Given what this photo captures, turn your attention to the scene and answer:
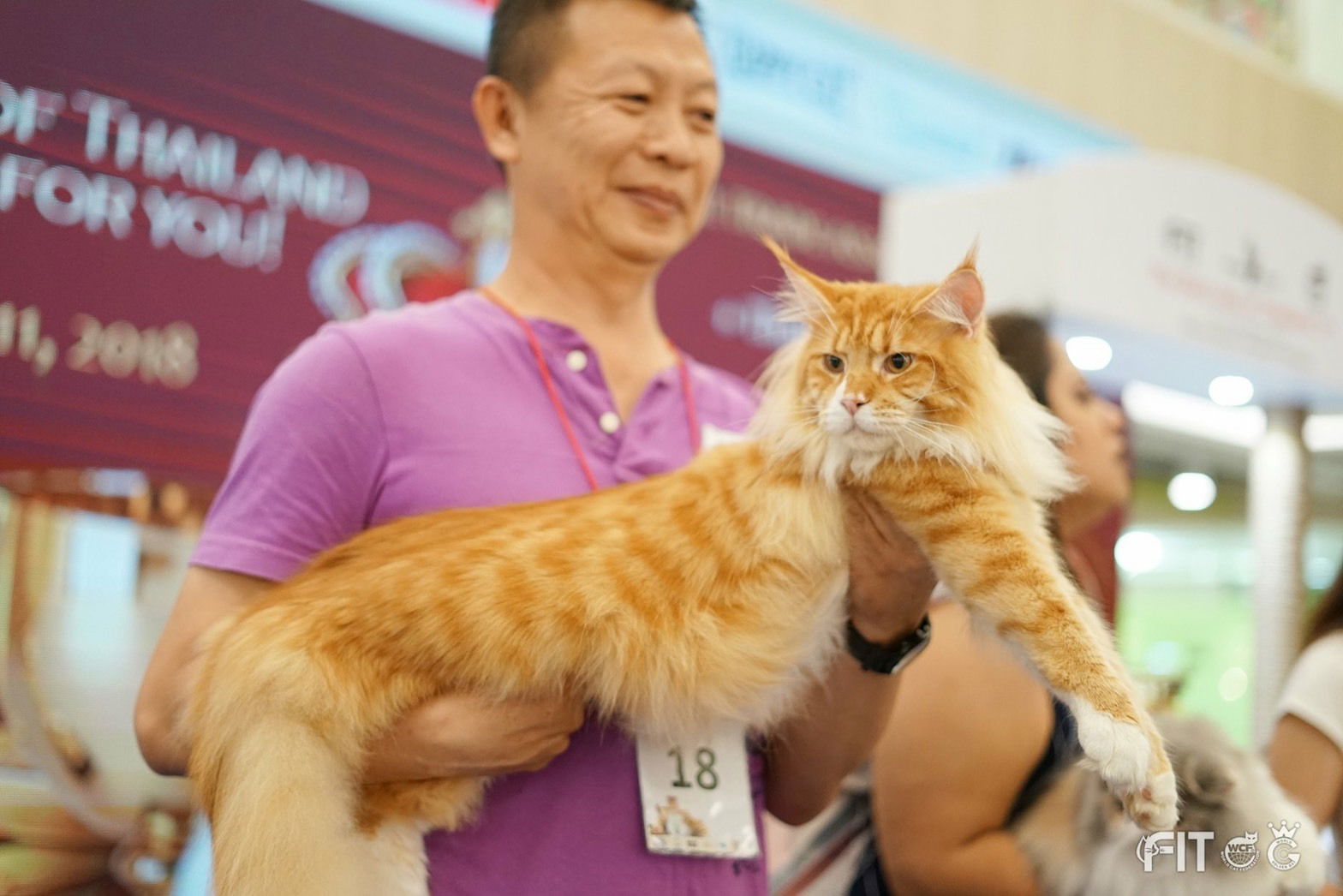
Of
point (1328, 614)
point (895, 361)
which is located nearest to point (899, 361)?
point (895, 361)

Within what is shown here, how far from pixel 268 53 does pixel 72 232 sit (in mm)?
559

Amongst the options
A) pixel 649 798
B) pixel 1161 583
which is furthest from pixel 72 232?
pixel 1161 583

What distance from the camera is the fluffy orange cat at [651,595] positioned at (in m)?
1.06

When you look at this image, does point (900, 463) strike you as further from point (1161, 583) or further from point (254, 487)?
point (1161, 583)

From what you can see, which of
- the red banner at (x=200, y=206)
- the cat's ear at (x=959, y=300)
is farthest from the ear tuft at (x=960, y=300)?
the red banner at (x=200, y=206)

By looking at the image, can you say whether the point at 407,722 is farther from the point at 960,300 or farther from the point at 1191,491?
the point at 1191,491

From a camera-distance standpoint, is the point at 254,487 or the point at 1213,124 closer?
the point at 254,487

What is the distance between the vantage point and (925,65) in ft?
12.3

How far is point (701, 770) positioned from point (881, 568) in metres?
0.30

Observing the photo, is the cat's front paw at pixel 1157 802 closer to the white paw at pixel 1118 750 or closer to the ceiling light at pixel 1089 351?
the white paw at pixel 1118 750

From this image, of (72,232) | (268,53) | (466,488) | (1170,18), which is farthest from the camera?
(1170,18)

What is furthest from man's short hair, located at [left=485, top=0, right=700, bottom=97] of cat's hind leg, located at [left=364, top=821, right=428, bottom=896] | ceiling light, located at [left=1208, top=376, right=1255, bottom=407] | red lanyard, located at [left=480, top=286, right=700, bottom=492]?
ceiling light, located at [left=1208, top=376, right=1255, bottom=407]

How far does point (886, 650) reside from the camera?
1.21 metres

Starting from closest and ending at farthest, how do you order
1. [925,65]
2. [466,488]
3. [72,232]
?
[466,488] → [72,232] → [925,65]
